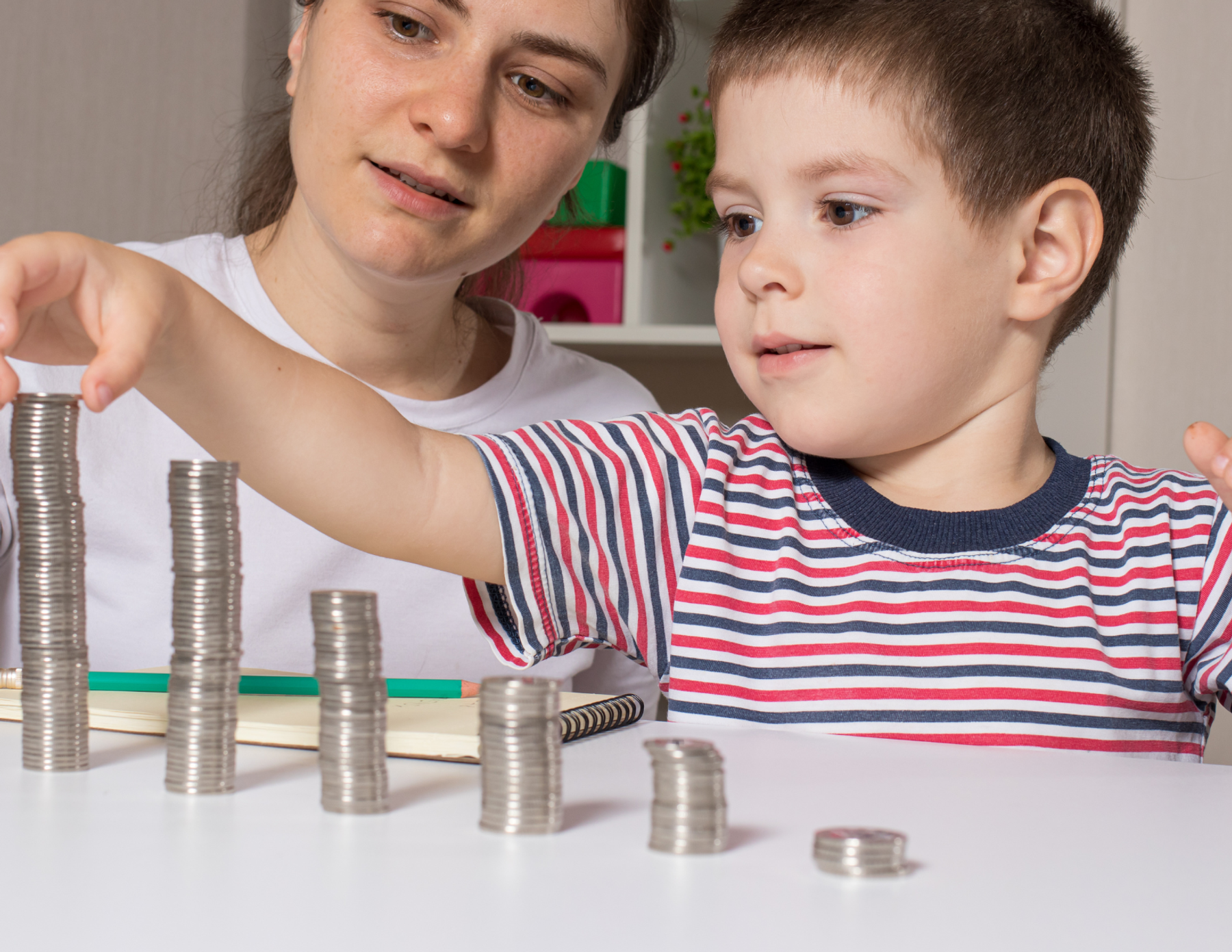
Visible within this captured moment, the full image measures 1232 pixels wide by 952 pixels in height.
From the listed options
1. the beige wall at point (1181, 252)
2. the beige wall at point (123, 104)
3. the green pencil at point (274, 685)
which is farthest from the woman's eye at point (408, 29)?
the beige wall at point (1181, 252)

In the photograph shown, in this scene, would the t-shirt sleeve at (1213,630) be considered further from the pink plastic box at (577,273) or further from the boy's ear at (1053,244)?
the pink plastic box at (577,273)

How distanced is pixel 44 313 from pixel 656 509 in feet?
1.63

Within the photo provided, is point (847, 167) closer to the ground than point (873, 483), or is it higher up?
higher up

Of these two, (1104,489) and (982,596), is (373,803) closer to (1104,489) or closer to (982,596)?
(982,596)

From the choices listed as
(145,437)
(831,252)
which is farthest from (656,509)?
(145,437)

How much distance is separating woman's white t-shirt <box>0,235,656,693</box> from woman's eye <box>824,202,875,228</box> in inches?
24.0

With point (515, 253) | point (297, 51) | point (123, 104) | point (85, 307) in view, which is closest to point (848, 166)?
point (85, 307)

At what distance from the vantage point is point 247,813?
0.49m

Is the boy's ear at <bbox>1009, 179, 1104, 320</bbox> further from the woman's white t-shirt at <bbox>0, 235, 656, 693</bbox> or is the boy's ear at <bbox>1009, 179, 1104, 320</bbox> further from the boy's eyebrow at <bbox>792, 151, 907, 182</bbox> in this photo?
the woman's white t-shirt at <bbox>0, 235, 656, 693</bbox>

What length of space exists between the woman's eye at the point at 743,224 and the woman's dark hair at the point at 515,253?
1.34ft

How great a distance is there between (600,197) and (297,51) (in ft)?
3.26

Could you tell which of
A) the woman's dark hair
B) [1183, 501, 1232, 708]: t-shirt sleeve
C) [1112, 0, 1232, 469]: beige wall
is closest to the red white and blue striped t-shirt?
[1183, 501, 1232, 708]: t-shirt sleeve

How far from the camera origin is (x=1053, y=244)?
102 centimetres

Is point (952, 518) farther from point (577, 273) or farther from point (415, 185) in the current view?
point (577, 273)
